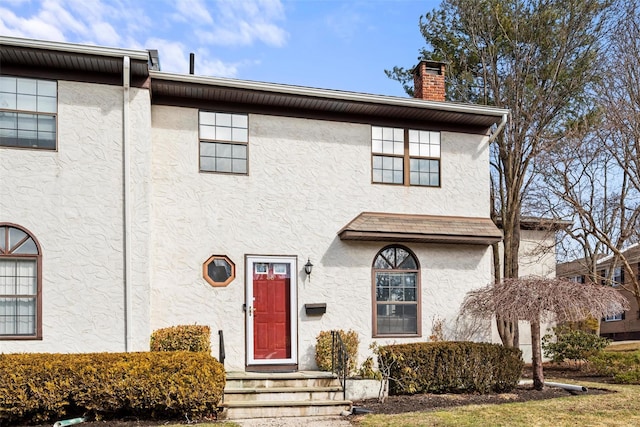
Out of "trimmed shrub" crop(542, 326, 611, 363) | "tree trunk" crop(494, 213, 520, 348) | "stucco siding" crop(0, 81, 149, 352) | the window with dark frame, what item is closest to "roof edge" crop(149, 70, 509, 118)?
"stucco siding" crop(0, 81, 149, 352)

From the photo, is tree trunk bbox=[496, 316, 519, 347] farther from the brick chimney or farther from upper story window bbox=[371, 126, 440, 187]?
the brick chimney

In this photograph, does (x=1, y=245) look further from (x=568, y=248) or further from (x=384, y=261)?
(x=568, y=248)

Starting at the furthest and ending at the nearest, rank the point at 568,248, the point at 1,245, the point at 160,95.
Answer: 1. the point at 568,248
2. the point at 160,95
3. the point at 1,245

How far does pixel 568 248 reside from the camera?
2338 cm

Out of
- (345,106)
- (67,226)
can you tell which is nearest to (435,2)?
(345,106)

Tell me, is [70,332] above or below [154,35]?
below

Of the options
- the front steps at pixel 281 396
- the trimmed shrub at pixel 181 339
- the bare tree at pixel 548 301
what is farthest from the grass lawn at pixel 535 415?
Answer: the trimmed shrub at pixel 181 339

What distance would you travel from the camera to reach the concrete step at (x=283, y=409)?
9.84 metres

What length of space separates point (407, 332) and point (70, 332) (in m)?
6.70

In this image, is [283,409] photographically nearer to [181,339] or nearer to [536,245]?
[181,339]

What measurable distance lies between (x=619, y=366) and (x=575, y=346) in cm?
207

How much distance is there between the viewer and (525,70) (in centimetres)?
1847

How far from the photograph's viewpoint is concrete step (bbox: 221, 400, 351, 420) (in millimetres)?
9844

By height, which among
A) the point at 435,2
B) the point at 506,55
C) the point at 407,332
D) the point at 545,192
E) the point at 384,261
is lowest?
the point at 407,332
